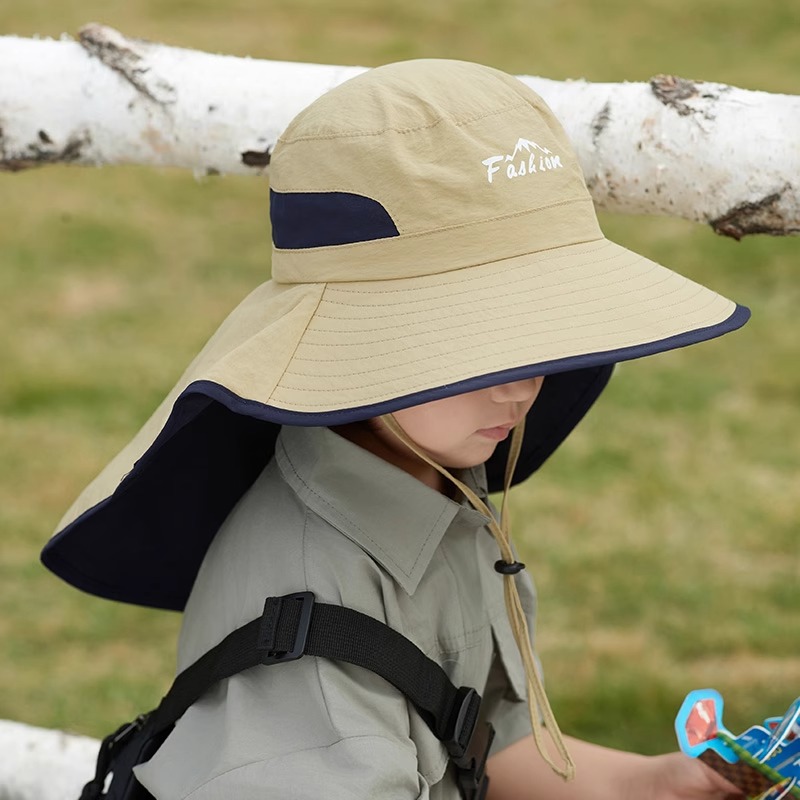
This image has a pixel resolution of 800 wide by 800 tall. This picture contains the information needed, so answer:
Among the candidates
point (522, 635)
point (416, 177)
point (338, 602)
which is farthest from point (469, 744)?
point (416, 177)

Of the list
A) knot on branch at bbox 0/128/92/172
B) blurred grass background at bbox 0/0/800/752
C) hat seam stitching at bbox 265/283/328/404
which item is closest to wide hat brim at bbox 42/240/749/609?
hat seam stitching at bbox 265/283/328/404

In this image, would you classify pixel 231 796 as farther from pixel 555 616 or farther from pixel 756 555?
pixel 756 555

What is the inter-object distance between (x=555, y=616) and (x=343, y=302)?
6.06ft

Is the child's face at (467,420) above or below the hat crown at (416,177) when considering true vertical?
below

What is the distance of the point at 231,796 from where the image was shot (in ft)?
3.95

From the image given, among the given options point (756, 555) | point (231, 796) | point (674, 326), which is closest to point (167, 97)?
point (674, 326)

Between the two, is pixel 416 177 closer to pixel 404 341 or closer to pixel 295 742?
pixel 404 341

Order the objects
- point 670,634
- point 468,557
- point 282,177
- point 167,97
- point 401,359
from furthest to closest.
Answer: point 670,634 < point 167,97 < point 468,557 < point 282,177 < point 401,359

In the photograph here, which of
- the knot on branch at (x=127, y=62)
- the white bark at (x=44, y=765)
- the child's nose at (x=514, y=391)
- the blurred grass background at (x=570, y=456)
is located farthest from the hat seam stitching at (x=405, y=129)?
the blurred grass background at (x=570, y=456)

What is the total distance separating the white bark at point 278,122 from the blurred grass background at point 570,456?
1266mm

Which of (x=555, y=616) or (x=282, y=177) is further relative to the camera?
(x=555, y=616)

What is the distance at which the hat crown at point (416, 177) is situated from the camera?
1.24 meters

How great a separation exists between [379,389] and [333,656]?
0.27 meters

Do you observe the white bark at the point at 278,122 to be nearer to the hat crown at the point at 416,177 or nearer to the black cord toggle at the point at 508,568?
the hat crown at the point at 416,177
